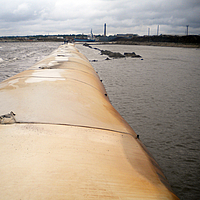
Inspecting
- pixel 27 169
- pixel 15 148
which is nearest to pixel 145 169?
pixel 27 169

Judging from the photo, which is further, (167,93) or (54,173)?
(167,93)

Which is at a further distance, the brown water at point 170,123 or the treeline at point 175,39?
the treeline at point 175,39

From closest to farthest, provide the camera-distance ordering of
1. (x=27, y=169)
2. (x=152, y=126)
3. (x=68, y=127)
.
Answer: (x=27, y=169) → (x=68, y=127) → (x=152, y=126)

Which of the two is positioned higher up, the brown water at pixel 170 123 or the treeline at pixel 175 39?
the treeline at pixel 175 39

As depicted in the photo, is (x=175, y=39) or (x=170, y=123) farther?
(x=175, y=39)

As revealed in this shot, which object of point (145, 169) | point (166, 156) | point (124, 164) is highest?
point (124, 164)

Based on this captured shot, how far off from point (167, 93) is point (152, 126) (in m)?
3.93

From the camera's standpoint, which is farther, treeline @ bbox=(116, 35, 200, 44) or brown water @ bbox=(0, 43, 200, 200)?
treeline @ bbox=(116, 35, 200, 44)

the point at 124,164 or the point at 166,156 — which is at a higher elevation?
the point at 124,164

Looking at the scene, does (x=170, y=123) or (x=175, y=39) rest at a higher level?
(x=175, y=39)

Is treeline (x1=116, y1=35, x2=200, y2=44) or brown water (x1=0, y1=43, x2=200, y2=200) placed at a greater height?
treeline (x1=116, y1=35, x2=200, y2=44)

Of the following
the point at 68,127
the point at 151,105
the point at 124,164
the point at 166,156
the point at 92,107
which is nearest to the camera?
the point at 124,164

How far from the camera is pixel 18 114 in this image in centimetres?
271

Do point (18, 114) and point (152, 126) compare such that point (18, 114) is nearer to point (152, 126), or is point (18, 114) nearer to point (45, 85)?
point (45, 85)
